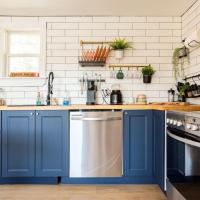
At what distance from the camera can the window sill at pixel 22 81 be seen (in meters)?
3.62

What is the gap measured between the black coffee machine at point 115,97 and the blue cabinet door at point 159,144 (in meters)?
0.72

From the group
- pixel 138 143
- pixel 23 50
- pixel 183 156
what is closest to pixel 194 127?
pixel 183 156

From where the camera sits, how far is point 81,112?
9.74 ft

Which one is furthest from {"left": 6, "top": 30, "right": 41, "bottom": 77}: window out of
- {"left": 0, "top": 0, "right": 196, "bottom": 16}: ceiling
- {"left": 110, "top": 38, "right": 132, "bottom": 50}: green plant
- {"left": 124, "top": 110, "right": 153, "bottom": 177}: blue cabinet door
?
{"left": 124, "top": 110, "right": 153, "bottom": 177}: blue cabinet door

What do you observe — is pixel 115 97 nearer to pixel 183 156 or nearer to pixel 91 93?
pixel 91 93

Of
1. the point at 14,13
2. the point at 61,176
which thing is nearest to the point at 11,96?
the point at 14,13

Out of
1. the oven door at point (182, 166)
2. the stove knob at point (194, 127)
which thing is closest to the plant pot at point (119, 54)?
the oven door at point (182, 166)

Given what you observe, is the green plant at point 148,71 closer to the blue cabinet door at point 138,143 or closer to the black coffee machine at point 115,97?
the black coffee machine at point 115,97

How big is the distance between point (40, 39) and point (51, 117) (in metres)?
1.26

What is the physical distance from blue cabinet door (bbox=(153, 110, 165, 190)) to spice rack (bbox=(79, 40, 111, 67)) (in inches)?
43.7

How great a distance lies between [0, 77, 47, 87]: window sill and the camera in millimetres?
3625

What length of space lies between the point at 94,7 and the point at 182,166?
7.42ft

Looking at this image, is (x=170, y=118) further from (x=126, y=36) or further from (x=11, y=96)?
(x=11, y=96)

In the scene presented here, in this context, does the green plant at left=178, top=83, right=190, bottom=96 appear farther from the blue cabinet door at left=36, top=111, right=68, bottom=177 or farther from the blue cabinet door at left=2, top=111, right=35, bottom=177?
the blue cabinet door at left=2, top=111, right=35, bottom=177
